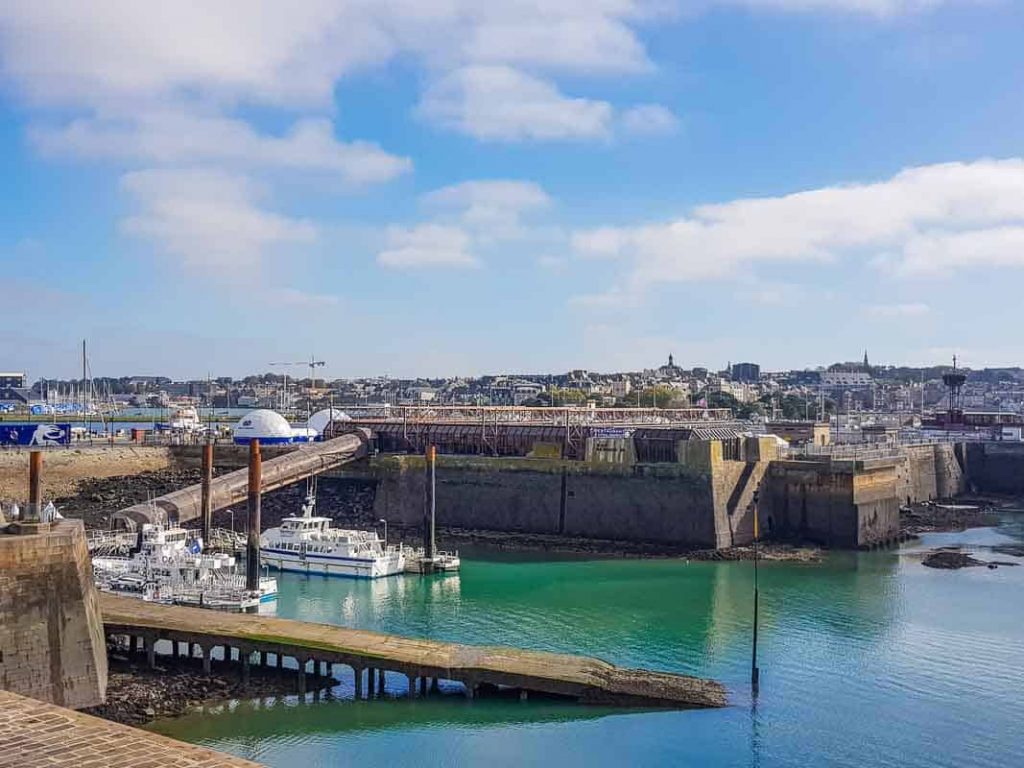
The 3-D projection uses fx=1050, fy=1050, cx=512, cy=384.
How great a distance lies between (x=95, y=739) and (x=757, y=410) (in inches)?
5758

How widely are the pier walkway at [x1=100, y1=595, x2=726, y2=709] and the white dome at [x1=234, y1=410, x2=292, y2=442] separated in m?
46.8

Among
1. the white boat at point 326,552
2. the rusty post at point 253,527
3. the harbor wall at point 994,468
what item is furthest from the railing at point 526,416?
the rusty post at point 253,527

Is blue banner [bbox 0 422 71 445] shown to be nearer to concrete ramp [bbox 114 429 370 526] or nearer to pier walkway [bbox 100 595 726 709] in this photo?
concrete ramp [bbox 114 429 370 526]

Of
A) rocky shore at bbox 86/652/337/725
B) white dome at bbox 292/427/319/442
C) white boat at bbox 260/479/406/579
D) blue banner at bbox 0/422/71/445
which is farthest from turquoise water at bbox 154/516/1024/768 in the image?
blue banner at bbox 0/422/71/445

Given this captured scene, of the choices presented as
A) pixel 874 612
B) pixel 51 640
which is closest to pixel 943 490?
pixel 874 612

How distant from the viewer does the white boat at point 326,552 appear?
159ft

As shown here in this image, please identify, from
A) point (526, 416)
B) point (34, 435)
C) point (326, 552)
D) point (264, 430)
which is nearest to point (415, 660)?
point (326, 552)

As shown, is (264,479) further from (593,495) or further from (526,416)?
(526,416)

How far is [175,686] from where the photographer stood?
29516mm

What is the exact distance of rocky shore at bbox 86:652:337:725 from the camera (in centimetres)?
2736

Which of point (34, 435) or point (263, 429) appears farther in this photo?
point (34, 435)

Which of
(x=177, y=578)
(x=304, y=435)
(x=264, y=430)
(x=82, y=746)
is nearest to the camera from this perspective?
(x=82, y=746)

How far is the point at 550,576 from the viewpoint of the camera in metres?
48.7

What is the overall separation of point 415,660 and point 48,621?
9535 millimetres
